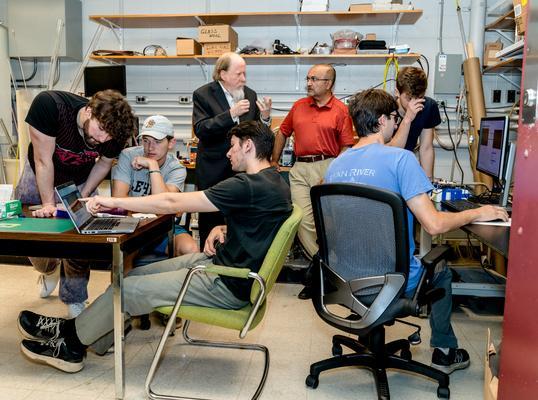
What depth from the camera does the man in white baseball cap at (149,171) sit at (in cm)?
262

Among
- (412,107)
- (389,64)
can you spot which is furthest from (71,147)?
(389,64)

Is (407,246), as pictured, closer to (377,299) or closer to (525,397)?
(377,299)

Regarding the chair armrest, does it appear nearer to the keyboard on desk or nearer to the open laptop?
the open laptop

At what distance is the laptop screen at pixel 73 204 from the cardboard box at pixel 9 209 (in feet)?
1.00

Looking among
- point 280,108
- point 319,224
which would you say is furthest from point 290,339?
point 280,108

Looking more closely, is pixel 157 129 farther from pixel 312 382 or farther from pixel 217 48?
pixel 217 48

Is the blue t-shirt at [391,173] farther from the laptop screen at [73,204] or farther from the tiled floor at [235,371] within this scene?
the laptop screen at [73,204]

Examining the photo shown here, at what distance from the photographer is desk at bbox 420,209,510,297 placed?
166cm

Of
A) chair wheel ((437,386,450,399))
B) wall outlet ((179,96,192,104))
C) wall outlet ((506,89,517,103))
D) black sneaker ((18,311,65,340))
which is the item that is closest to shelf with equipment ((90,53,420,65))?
wall outlet ((179,96,192,104))

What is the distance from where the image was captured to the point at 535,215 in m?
0.69

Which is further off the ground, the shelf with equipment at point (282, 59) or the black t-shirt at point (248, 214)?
the shelf with equipment at point (282, 59)

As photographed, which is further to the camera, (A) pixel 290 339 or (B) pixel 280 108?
(B) pixel 280 108

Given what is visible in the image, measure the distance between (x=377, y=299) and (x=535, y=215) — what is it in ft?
3.66

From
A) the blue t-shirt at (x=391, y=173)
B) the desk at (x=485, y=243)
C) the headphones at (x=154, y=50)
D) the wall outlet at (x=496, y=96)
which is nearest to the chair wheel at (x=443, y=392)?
the blue t-shirt at (x=391, y=173)
